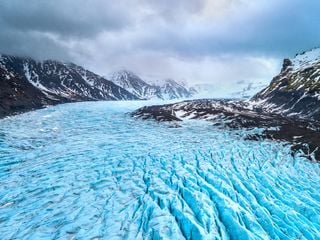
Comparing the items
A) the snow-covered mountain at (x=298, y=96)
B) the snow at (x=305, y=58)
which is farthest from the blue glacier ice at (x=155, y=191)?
the snow at (x=305, y=58)

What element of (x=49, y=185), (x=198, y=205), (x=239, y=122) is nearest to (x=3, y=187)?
(x=49, y=185)

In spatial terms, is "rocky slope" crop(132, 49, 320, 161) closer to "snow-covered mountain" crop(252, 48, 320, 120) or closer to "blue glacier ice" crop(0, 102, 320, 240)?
"snow-covered mountain" crop(252, 48, 320, 120)

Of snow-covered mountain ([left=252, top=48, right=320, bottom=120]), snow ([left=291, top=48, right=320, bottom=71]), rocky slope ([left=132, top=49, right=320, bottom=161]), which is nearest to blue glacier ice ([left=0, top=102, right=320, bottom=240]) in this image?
rocky slope ([left=132, top=49, right=320, bottom=161])

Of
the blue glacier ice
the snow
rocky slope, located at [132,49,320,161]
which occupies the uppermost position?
the snow

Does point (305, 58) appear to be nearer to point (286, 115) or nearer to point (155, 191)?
point (286, 115)

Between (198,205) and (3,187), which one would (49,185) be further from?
(198,205)

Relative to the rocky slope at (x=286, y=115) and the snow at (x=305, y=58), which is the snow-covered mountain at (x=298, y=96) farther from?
the snow at (x=305, y=58)
